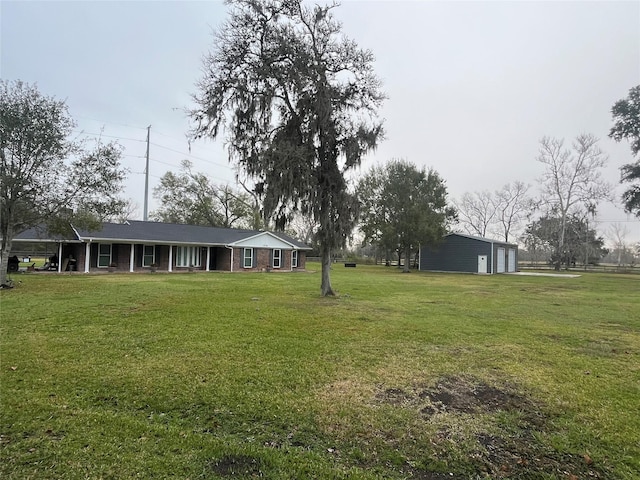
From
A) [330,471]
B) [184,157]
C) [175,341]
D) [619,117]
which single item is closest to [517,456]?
[330,471]

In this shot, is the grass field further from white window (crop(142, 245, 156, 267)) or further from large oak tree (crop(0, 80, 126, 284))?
white window (crop(142, 245, 156, 267))

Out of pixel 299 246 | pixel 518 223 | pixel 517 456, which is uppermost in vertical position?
pixel 518 223

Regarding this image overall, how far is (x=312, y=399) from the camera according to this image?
358 cm

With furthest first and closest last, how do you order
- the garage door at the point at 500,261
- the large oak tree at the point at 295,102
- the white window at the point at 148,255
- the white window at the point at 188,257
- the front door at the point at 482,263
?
1. the garage door at the point at 500,261
2. the front door at the point at 482,263
3. the white window at the point at 188,257
4. the white window at the point at 148,255
5. the large oak tree at the point at 295,102

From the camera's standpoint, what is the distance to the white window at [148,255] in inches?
902

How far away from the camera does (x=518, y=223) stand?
46219mm

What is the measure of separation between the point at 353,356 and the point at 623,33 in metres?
13.5

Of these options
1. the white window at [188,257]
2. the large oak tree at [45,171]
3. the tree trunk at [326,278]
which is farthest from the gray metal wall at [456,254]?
the large oak tree at [45,171]

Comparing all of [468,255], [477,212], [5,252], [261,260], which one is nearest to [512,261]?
[468,255]

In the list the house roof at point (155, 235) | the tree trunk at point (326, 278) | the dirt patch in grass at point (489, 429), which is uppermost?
the house roof at point (155, 235)

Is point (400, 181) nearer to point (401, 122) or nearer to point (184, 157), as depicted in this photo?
point (401, 122)

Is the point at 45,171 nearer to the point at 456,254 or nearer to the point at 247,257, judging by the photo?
the point at 247,257

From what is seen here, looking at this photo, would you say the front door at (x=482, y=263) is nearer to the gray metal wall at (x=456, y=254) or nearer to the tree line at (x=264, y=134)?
the gray metal wall at (x=456, y=254)

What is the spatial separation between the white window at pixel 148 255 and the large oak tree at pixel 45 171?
8323 millimetres
